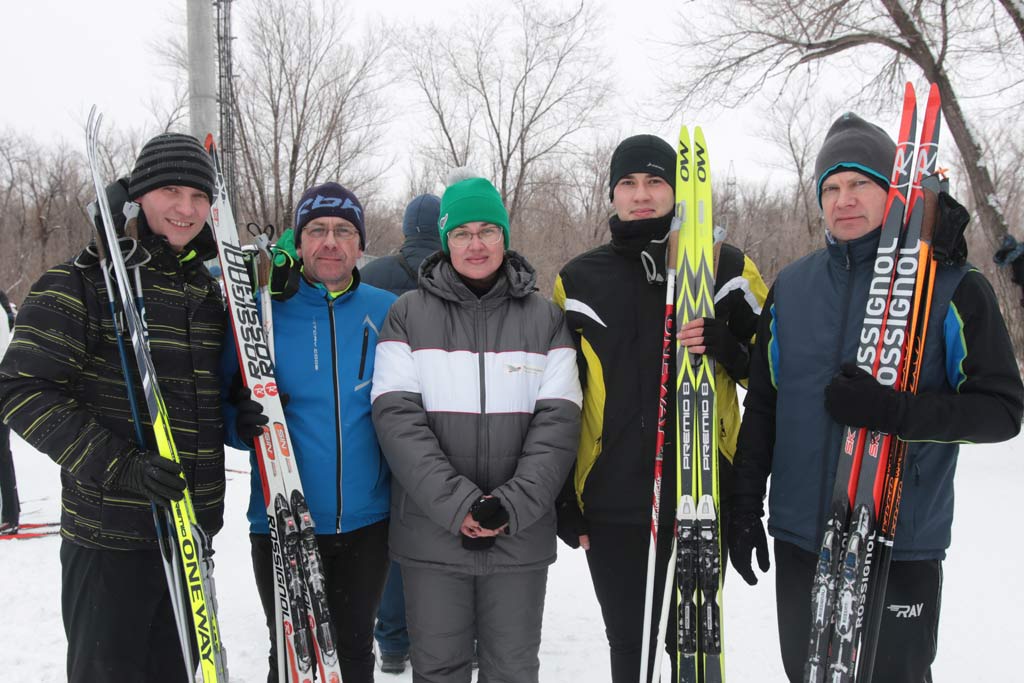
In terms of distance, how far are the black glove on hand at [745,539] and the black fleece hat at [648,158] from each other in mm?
1127

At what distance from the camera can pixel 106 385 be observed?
6.07 ft

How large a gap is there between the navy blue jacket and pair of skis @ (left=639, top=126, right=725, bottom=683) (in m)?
0.12

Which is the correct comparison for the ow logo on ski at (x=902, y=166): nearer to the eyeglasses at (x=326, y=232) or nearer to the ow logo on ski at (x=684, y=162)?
the ow logo on ski at (x=684, y=162)

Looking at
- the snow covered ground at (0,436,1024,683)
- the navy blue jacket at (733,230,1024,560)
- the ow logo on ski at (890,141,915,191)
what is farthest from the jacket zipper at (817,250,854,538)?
the snow covered ground at (0,436,1024,683)

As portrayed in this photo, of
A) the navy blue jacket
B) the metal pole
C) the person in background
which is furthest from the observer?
the metal pole

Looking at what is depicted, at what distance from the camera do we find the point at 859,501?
1.85 metres

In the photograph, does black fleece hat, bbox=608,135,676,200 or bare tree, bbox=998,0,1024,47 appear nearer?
black fleece hat, bbox=608,135,676,200

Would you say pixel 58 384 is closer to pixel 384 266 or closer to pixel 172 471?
pixel 172 471

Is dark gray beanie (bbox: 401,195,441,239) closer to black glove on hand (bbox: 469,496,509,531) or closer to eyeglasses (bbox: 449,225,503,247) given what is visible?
eyeglasses (bbox: 449,225,503,247)

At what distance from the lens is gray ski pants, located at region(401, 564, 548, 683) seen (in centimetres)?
200

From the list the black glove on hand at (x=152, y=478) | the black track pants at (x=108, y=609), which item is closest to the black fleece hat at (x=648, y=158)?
the black glove on hand at (x=152, y=478)

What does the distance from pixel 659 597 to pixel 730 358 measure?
0.82m

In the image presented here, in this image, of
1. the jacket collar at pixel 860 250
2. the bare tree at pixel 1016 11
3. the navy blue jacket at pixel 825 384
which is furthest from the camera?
the bare tree at pixel 1016 11

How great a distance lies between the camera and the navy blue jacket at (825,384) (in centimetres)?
171
